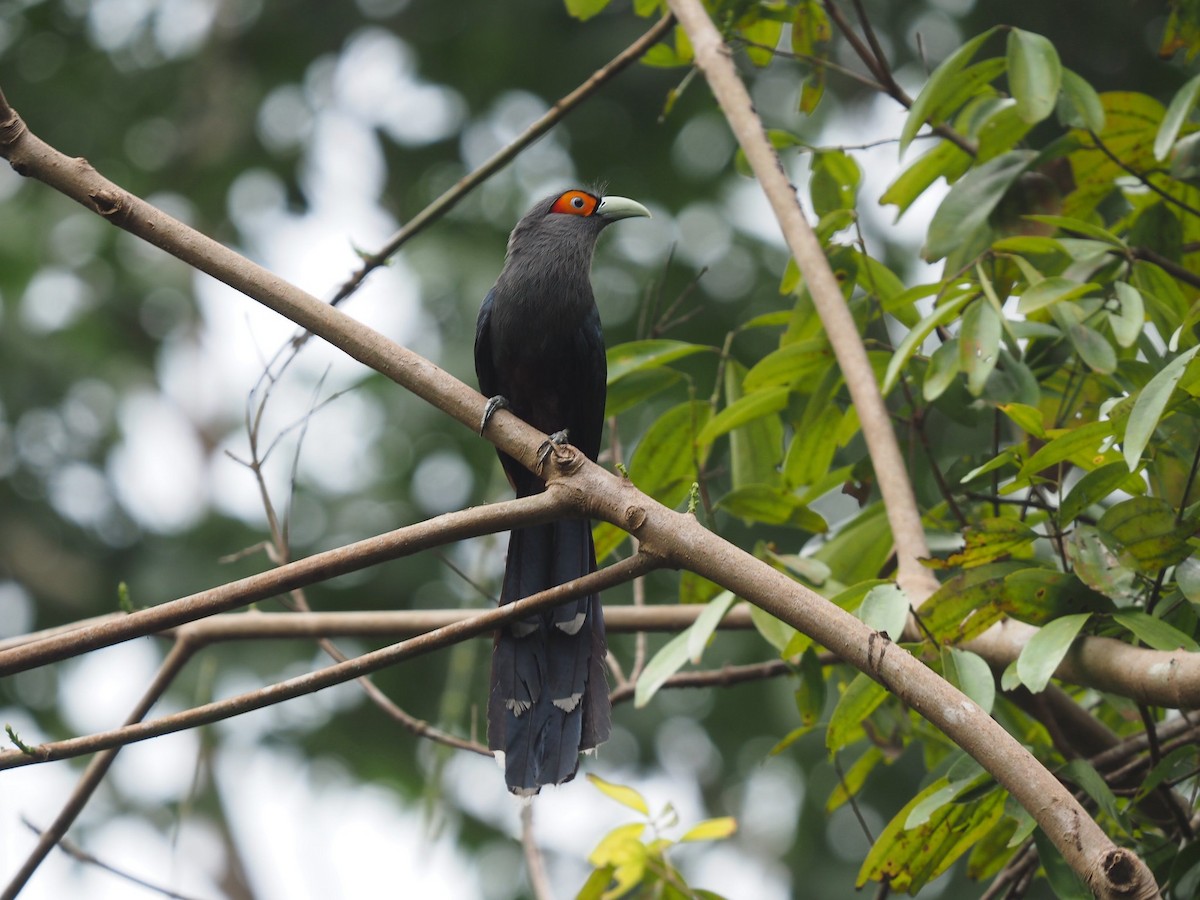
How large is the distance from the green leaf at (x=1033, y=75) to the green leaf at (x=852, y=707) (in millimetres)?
1171

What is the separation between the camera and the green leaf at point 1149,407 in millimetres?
1595

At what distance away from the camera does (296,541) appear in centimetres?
670

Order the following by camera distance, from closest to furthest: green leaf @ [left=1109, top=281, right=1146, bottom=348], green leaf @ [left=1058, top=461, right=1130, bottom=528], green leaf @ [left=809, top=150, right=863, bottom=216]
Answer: green leaf @ [left=1058, top=461, right=1130, bottom=528] → green leaf @ [left=1109, top=281, right=1146, bottom=348] → green leaf @ [left=809, top=150, right=863, bottom=216]

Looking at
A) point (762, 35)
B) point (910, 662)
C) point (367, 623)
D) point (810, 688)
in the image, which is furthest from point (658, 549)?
point (762, 35)

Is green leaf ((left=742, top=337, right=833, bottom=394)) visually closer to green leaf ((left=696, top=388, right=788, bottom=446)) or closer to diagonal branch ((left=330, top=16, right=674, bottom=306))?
green leaf ((left=696, top=388, right=788, bottom=446))

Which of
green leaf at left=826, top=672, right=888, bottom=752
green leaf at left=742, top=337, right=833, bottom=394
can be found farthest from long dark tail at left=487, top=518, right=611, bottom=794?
green leaf at left=742, top=337, right=833, bottom=394

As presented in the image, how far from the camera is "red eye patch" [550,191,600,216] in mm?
3359

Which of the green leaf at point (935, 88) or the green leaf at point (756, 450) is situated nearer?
the green leaf at point (935, 88)

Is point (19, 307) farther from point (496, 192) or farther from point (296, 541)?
point (496, 192)

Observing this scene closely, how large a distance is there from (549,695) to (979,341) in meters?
1.04

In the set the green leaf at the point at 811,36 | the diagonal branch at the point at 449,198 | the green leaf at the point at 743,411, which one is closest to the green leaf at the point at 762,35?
the green leaf at the point at 811,36

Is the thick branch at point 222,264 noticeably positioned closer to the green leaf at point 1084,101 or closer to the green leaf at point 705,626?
the green leaf at point 705,626

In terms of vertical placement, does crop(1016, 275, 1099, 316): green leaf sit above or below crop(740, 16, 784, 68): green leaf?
below

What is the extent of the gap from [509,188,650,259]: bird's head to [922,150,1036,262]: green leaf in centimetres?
94
